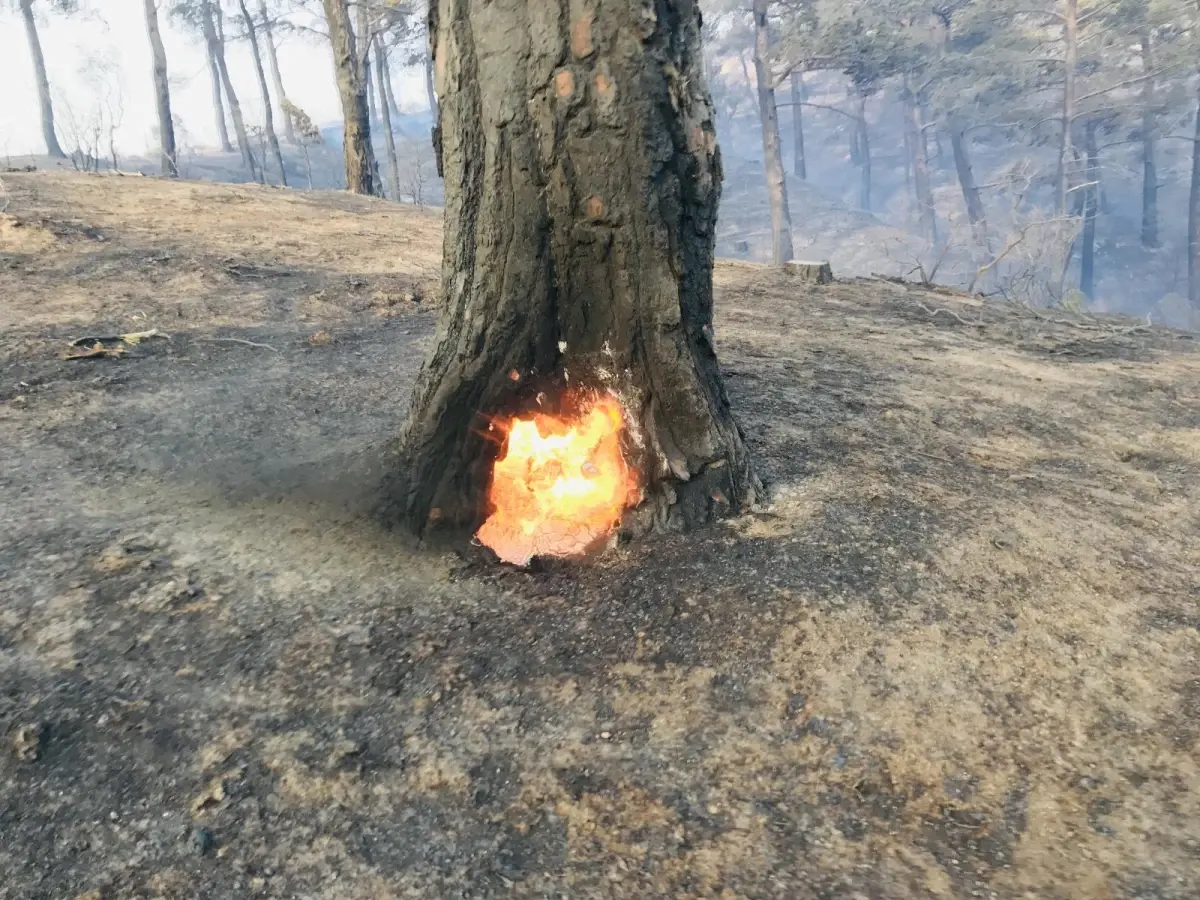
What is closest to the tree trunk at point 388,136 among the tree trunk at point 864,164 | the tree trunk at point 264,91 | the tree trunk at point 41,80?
the tree trunk at point 264,91

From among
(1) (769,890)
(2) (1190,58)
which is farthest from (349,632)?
(2) (1190,58)

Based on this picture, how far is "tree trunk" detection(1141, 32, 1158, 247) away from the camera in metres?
25.7

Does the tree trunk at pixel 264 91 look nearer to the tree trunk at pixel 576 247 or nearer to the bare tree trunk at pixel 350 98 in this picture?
the bare tree trunk at pixel 350 98

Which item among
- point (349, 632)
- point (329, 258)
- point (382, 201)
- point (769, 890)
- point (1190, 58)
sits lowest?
point (769, 890)

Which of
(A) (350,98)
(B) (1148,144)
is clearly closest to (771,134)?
(A) (350,98)

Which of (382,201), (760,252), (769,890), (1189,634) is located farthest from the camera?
(760,252)

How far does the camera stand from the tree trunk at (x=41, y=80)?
88.8 feet

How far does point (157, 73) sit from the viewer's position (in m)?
20.4

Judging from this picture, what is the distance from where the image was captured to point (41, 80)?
93.7 feet

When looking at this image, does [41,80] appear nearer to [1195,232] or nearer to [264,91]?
[264,91]

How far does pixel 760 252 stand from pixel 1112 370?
3223 cm

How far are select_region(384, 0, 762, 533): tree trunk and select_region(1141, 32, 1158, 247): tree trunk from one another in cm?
2928

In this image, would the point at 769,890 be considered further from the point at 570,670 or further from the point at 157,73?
the point at 157,73

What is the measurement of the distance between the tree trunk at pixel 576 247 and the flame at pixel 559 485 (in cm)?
12
